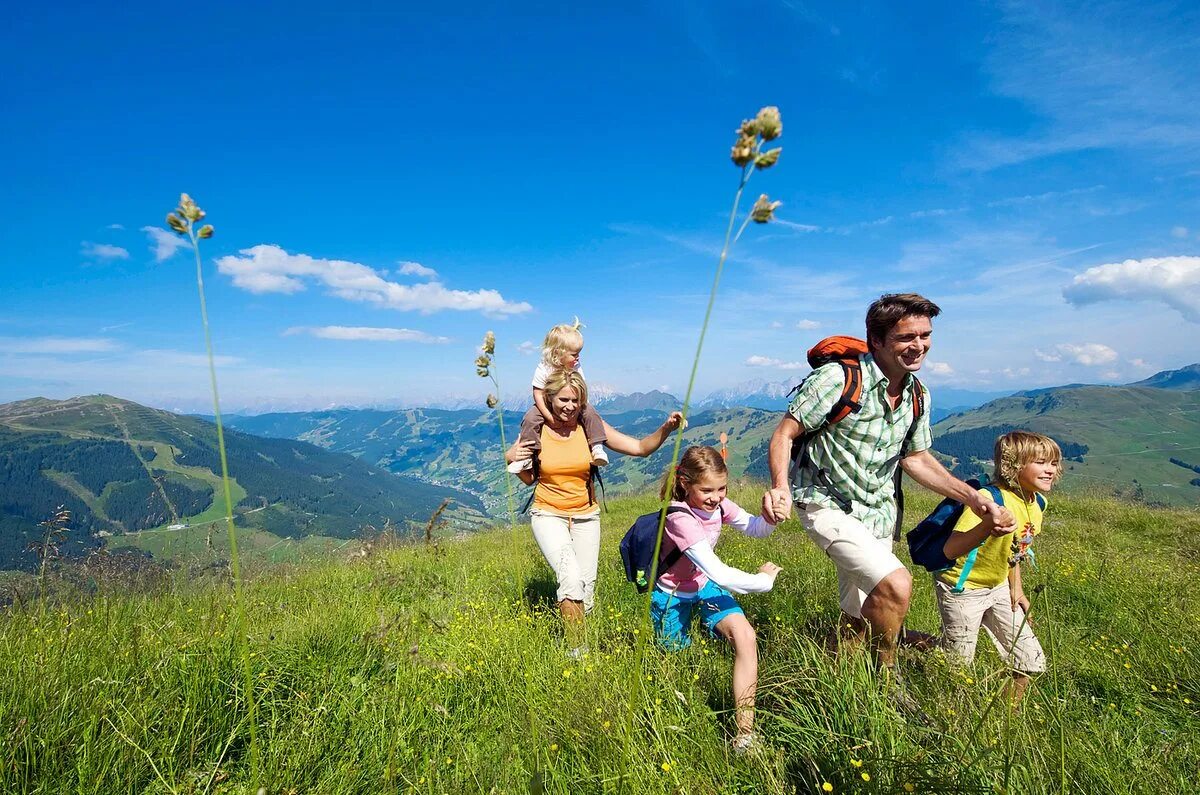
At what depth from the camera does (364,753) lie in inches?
107

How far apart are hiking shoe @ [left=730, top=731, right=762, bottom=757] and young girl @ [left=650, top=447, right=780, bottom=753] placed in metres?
0.63

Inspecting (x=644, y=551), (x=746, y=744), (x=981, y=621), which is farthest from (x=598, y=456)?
(x=981, y=621)

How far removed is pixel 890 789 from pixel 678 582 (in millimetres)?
2095

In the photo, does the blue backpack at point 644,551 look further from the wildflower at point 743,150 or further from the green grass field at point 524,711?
the wildflower at point 743,150

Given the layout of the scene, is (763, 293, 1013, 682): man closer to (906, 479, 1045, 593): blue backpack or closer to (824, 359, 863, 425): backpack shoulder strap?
(824, 359, 863, 425): backpack shoulder strap

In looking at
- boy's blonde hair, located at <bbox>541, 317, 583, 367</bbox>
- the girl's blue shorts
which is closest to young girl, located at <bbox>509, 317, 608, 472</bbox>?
boy's blonde hair, located at <bbox>541, 317, 583, 367</bbox>

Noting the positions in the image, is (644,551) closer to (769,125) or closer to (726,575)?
(726,575)

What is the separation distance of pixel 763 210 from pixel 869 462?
305cm

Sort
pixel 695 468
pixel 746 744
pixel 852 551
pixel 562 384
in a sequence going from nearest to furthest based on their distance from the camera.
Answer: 1. pixel 746 744
2. pixel 852 551
3. pixel 695 468
4. pixel 562 384

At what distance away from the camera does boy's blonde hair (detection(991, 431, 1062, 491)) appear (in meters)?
4.20

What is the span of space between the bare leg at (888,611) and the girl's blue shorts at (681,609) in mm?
886

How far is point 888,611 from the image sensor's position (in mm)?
3551

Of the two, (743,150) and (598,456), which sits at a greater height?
(743,150)

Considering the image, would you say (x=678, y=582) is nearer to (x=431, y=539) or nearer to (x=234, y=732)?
(x=234, y=732)
